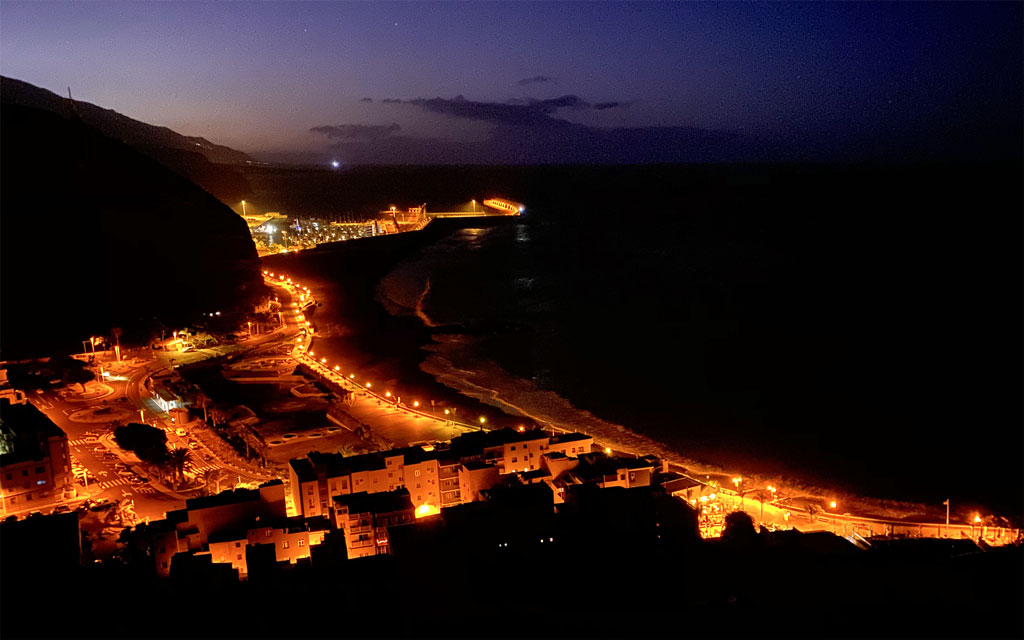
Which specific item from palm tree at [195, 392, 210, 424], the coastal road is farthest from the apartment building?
the coastal road

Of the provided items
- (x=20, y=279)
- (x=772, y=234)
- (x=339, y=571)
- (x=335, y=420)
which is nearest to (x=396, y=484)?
(x=339, y=571)

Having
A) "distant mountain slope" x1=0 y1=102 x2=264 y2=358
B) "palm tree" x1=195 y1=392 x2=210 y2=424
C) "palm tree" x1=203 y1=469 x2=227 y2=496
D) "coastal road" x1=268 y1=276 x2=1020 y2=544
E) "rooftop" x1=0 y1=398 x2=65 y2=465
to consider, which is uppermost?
"distant mountain slope" x1=0 y1=102 x2=264 y2=358

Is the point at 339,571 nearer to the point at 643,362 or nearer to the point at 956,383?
the point at 643,362

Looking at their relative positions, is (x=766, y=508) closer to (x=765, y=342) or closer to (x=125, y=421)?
(x=125, y=421)

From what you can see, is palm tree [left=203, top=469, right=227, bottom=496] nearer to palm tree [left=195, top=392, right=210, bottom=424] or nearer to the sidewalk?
the sidewalk

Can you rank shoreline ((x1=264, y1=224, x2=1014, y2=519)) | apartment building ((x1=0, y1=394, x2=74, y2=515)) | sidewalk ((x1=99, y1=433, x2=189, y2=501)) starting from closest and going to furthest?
1. apartment building ((x1=0, y1=394, x2=74, y2=515))
2. sidewalk ((x1=99, y1=433, x2=189, y2=501))
3. shoreline ((x1=264, y1=224, x2=1014, y2=519))

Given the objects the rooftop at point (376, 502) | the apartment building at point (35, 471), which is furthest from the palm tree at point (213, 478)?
the rooftop at point (376, 502)

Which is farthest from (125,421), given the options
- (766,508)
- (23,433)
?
(766,508)
